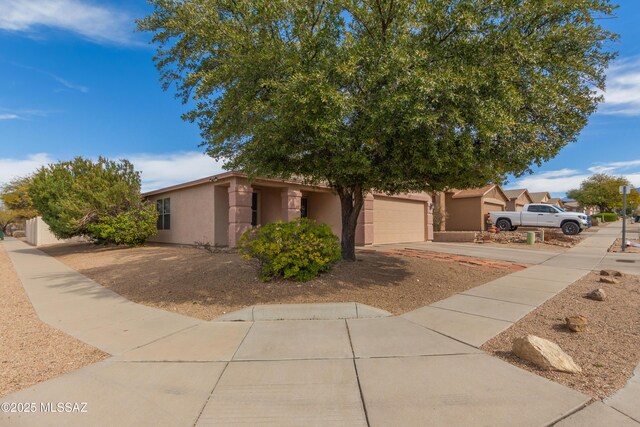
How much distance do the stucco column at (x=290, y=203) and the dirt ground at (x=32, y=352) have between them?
918 centimetres

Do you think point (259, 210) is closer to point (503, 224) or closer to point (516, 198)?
point (503, 224)

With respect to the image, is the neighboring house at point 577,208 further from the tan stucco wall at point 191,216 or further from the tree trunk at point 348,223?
the tan stucco wall at point 191,216

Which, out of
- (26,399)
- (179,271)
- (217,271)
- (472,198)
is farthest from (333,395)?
(472,198)

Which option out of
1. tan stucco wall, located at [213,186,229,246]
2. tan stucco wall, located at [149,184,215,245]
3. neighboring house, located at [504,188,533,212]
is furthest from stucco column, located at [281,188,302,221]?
neighboring house, located at [504,188,533,212]

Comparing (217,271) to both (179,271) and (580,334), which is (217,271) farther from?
(580,334)

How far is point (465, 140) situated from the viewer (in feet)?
18.5

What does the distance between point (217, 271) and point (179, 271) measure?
1.21 metres

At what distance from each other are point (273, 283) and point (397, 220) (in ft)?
40.9

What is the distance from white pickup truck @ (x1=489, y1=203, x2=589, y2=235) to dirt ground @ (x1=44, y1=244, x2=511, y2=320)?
15678mm

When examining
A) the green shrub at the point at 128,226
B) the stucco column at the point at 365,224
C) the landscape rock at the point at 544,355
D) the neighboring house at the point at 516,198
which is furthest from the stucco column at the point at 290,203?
the neighboring house at the point at 516,198

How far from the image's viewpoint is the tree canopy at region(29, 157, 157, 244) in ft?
49.0

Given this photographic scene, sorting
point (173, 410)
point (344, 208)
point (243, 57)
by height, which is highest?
point (243, 57)

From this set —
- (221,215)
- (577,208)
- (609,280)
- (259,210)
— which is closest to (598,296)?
(609,280)

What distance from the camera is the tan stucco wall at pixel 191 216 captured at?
46.1ft
